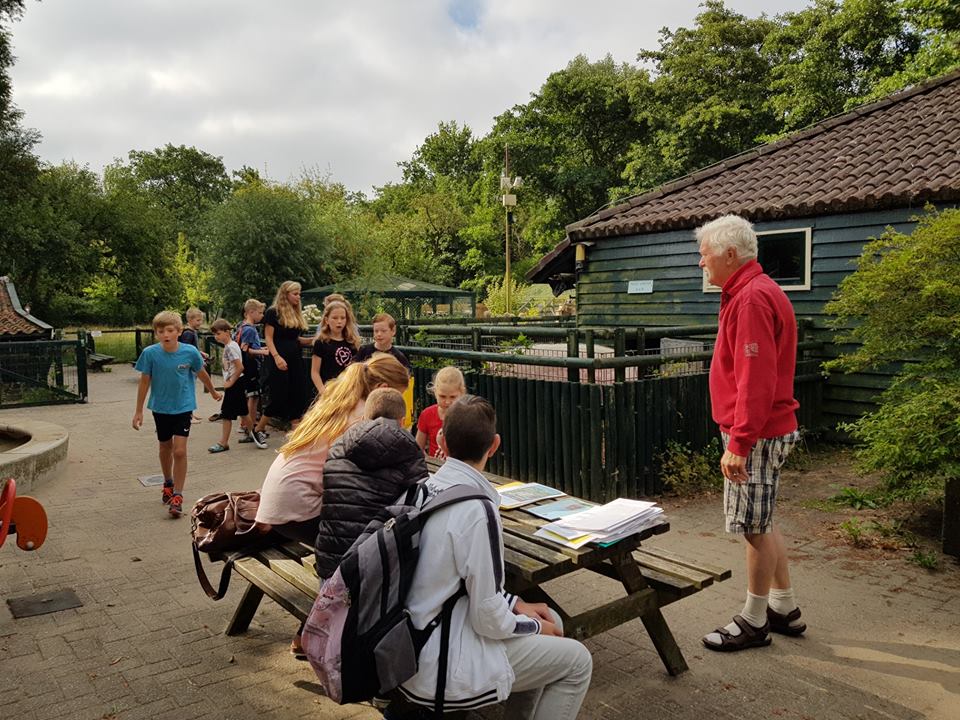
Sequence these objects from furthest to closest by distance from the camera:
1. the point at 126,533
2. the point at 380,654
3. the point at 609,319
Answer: the point at 609,319 → the point at 126,533 → the point at 380,654

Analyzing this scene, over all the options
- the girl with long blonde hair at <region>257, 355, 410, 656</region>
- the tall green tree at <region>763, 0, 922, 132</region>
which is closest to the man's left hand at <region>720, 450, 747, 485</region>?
the girl with long blonde hair at <region>257, 355, 410, 656</region>

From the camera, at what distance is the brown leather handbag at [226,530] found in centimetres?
364

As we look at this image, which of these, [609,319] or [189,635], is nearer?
[189,635]

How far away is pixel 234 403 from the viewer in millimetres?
9578

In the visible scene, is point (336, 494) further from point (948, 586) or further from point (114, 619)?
point (948, 586)

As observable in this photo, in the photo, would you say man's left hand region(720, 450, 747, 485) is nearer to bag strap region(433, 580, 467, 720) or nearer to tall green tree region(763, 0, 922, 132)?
bag strap region(433, 580, 467, 720)

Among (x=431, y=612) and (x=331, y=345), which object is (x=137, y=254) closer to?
(x=331, y=345)

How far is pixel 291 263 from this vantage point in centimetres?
2547

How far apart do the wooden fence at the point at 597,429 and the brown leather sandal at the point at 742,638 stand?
267 centimetres

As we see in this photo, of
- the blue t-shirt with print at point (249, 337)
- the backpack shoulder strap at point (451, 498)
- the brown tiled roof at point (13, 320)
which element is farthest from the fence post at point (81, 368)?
the backpack shoulder strap at point (451, 498)

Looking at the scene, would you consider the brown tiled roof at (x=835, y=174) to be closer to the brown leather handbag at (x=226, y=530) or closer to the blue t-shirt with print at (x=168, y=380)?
the blue t-shirt with print at (x=168, y=380)

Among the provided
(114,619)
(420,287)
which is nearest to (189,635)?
(114,619)

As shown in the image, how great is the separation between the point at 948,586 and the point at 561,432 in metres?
3.16

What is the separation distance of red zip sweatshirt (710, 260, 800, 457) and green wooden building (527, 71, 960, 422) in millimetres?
5068
